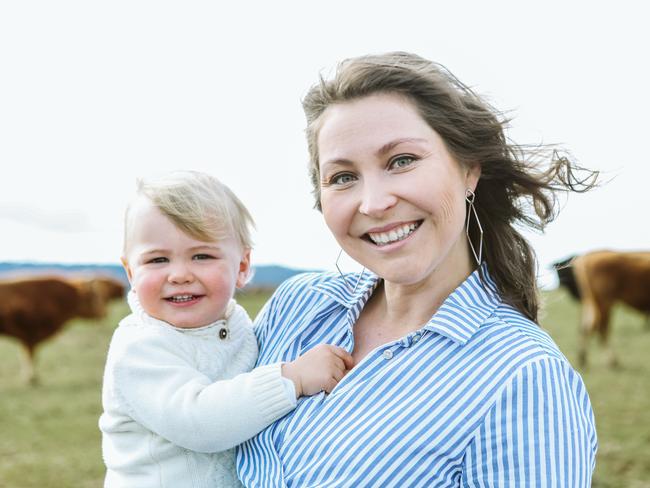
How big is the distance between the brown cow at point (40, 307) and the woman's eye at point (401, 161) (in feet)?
23.2

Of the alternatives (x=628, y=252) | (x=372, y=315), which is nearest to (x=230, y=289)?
(x=372, y=315)

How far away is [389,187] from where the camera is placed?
174cm

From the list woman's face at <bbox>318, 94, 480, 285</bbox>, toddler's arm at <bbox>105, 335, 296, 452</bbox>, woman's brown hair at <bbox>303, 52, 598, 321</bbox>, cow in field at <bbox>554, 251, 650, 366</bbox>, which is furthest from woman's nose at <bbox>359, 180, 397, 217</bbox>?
cow in field at <bbox>554, 251, 650, 366</bbox>

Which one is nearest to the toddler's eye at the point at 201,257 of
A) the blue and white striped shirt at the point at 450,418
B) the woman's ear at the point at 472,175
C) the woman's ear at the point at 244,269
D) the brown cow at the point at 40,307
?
the woman's ear at the point at 244,269

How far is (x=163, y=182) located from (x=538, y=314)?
41.9 inches

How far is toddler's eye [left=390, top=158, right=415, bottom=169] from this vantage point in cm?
175

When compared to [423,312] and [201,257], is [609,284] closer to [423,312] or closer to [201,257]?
[423,312]

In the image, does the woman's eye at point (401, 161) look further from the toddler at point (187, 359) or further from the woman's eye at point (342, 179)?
the toddler at point (187, 359)

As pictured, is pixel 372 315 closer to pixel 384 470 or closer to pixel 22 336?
pixel 384 470

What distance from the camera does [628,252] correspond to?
902 centimetres

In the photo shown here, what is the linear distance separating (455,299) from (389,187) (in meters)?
0.31

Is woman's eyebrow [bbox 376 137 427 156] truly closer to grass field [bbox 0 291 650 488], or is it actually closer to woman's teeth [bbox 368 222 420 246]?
woman's teeth [bbox 368 222 420 246]

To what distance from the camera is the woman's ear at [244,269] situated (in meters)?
2.24

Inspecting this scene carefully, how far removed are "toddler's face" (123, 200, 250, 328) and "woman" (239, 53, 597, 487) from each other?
22 cm
